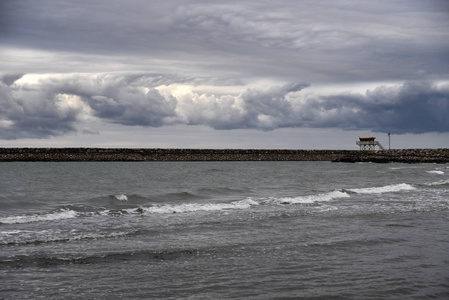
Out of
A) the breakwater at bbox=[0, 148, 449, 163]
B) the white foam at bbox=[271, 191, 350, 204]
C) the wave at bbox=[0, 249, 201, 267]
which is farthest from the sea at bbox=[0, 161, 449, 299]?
the breakwater at bbox=[0, 148, 449, 163]

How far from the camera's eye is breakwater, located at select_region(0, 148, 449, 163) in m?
85.2

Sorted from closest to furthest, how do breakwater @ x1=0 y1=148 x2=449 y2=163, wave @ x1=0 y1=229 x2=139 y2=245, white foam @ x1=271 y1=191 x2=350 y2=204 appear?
1. wave @ x1=0 y1=229 x2=139 y2=245
2. white foam @ x1=271 y1=191 x2=350 y2=204
3. breakwater @ x1=0 y1=148 x2=449 y2=163

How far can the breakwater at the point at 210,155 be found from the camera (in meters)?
85.2

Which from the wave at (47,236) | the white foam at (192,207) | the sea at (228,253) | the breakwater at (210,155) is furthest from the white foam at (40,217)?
the breakwater at (210,155)

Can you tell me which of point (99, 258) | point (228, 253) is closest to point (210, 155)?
point (228, 253)

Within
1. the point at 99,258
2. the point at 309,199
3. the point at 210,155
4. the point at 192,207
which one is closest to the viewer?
the point at 99,258

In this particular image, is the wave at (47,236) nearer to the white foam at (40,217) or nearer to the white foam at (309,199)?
the white foam at (40,217)

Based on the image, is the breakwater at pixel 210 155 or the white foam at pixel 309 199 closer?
the white foam at pixel 309 199

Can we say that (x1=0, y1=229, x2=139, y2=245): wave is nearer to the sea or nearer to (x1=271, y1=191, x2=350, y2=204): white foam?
the sea

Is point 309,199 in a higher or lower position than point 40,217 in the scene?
lower

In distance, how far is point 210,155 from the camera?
3701 inches

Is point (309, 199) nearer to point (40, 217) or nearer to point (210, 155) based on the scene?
point (40, 217)

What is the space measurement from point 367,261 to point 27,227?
28.0ft

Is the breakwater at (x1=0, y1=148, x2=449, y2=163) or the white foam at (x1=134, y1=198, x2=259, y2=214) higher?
the breakwater at (x1=0, y1=148, x2=449, y2=163)
